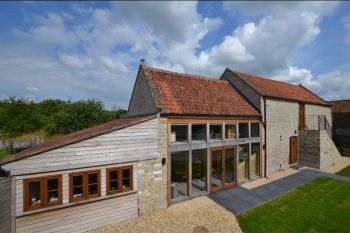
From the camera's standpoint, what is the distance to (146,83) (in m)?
13.4

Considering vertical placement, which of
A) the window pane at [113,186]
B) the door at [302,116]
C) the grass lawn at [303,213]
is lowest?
the grass lawn at [303,213]

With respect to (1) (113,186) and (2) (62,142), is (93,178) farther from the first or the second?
(2) (62,142)

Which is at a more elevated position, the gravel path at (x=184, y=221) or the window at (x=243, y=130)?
the window at (x=243, y=130)

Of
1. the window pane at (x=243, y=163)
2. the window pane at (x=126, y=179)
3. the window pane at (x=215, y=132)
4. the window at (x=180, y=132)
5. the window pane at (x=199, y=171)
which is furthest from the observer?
the window pane at (x=243, y=163)

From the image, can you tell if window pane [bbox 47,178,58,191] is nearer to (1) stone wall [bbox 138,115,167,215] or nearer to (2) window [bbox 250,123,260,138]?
(1) stone wall [bbox 138,115,167,215]

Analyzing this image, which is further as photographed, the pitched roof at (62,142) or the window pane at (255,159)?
the window pane at (255,159)

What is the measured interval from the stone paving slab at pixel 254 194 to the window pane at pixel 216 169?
26.0 inches

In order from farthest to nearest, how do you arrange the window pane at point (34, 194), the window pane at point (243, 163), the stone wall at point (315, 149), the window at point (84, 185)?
the stone wall at point (315, 149) → the window pane at point (243, 163) → the window at point (84, 185) → the window pane at point (34, 194)

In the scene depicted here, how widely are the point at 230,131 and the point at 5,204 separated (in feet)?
41.4

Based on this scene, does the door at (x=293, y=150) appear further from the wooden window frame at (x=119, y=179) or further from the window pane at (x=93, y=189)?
the window pane at (x=93, y=189)

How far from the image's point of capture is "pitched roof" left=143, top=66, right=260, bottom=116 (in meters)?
12.6

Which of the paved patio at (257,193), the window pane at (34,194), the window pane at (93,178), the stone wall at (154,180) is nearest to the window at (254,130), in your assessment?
the paved patio at (257,193)

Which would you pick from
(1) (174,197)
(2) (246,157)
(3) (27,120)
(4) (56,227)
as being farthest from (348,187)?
(3) (27,120)

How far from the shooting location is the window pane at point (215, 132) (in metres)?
14.2
